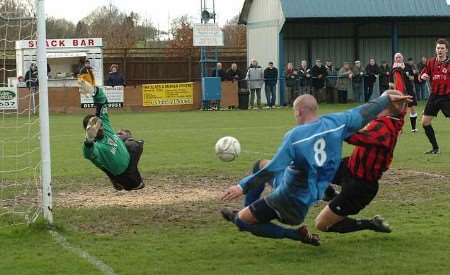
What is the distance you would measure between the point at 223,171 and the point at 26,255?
262 inches

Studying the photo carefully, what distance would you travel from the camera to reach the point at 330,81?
38.3 metres

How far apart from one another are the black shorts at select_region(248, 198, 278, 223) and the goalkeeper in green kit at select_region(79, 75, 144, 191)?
246 centimetres

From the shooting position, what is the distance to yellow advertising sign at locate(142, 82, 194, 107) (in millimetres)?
34875

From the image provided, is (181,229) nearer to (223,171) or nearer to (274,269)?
(274,269)

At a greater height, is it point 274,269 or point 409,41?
point 409,41

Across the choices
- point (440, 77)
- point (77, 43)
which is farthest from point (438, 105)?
point (77, 43)

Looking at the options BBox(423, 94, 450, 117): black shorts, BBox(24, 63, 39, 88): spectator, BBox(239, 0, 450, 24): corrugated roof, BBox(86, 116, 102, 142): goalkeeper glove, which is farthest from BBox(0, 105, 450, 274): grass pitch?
BBox(239, 0, 450, 24): corrugated roof

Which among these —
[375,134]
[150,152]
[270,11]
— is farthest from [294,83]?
[375,134]

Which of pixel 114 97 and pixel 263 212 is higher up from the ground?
pixel 114 97

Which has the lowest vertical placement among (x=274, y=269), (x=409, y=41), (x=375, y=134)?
(x=274, y=269)

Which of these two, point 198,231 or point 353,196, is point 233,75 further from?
point 353,196

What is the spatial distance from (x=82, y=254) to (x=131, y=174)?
2509 millimetres

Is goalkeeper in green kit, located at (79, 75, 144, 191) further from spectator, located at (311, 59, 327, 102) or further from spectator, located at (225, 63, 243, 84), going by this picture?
spectator, located at (311, 59, 327, 102)

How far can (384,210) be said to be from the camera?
10000 mm
